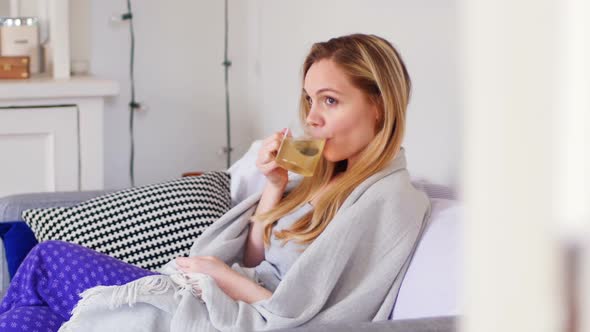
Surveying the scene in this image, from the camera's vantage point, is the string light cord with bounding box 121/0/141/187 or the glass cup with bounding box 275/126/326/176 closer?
the glass cup with bounding box 275/126/326/176

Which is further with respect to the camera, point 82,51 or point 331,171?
point 82,51

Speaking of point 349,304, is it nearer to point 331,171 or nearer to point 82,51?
point 331,171

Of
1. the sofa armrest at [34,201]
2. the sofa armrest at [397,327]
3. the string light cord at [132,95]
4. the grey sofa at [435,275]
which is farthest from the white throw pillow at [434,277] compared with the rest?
the string light cord at [132,95]

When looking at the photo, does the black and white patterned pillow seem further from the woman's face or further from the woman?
the woman's face

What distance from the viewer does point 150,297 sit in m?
1.61

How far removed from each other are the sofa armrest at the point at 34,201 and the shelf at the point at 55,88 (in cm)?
73

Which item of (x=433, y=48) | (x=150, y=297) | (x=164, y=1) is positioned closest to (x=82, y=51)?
(x=164, y=1)

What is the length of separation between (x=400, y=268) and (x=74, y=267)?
646 millimetres

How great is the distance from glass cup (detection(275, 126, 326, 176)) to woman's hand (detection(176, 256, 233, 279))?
0.22m

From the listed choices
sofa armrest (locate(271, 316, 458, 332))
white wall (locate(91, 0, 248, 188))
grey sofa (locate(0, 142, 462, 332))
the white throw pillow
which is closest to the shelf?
white wall (locate(91, 0, 248, 188))

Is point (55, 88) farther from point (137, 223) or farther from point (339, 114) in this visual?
point (339, 114)

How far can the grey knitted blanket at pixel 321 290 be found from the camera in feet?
5.14

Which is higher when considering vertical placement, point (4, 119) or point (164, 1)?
point (164, 1)

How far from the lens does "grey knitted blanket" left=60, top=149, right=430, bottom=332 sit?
1567mm
